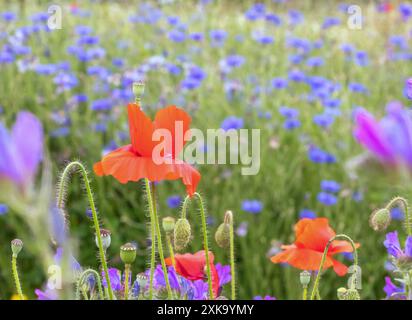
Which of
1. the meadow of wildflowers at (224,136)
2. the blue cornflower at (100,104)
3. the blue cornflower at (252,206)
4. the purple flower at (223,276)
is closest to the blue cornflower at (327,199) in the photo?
the meadow of wildflowers at (224,136)

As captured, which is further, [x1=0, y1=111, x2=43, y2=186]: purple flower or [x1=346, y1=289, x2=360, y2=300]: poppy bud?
[x1=346, y1=289, x2=360, y2=300]: poppy bud

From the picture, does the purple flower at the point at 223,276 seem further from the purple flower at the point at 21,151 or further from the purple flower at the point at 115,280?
the purple flower at the point at 21,151

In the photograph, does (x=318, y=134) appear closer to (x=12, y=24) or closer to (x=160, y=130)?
(x=12, y=24)

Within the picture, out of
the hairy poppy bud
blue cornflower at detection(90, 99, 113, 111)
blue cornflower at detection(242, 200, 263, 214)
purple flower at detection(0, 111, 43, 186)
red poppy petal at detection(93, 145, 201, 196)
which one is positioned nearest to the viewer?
purple flower at detection(0, 111, 43, 186)

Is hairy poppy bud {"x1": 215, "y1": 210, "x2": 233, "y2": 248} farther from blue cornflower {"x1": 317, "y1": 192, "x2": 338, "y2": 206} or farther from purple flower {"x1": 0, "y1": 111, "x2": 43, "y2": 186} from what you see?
blue cornflower {"x1": 317, "y1": 192, "x2": 338, "y2": 206}

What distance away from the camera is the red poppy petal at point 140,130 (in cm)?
56

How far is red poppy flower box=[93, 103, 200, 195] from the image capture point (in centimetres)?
56

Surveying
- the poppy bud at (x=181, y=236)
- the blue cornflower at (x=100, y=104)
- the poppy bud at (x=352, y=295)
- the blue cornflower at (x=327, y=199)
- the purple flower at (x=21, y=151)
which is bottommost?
the blue cornflower at (x=327, y=199)

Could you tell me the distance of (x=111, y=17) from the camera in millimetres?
3785

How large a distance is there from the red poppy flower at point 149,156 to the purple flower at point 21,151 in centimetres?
20

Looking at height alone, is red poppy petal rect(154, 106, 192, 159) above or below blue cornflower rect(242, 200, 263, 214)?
above

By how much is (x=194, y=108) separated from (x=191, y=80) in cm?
10

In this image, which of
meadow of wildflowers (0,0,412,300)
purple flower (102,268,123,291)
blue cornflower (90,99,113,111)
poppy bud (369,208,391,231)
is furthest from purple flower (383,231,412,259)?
blue cornflower (90,99,113,111)

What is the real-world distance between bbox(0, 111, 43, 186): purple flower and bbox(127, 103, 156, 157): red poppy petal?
0.22 m
